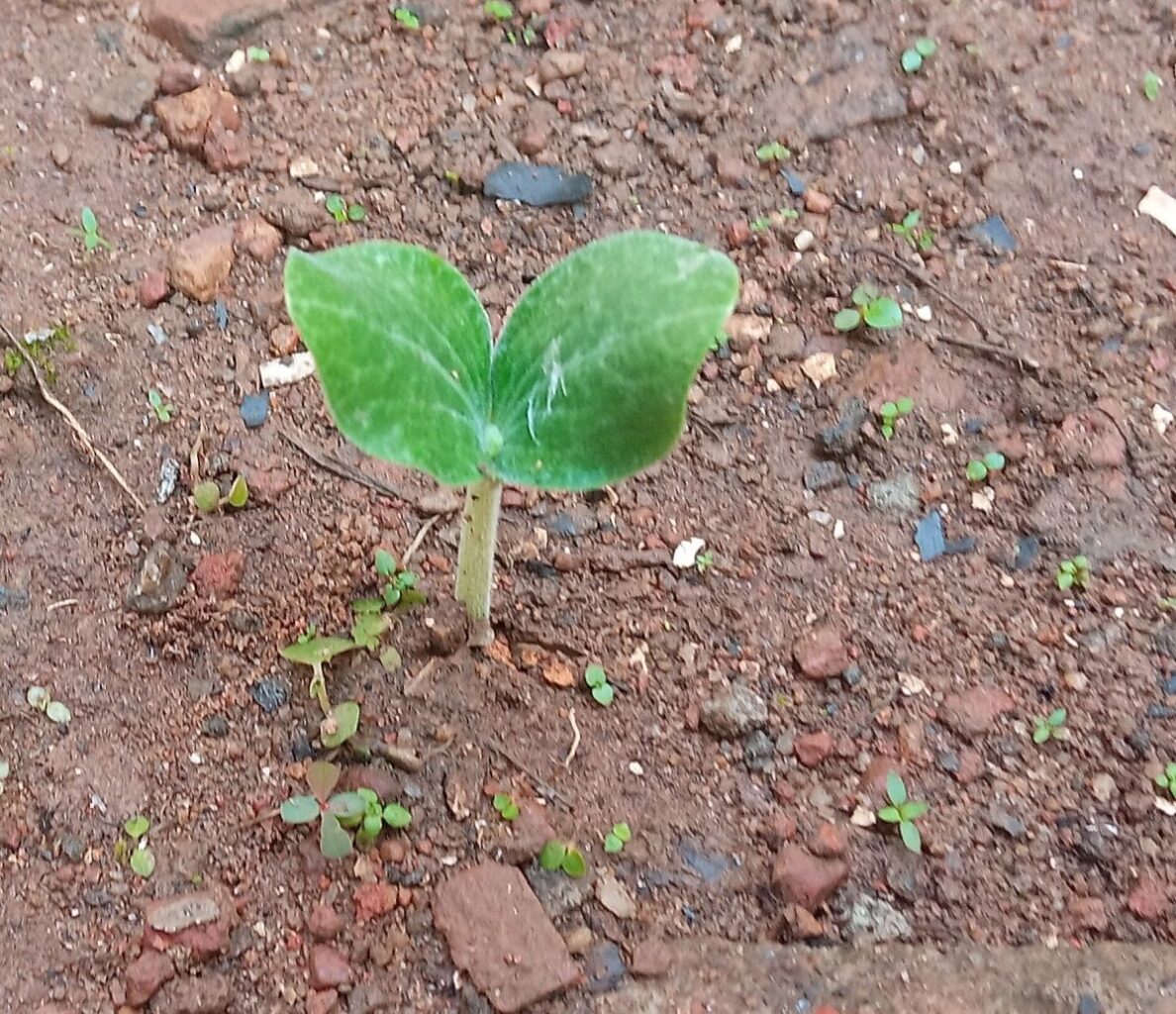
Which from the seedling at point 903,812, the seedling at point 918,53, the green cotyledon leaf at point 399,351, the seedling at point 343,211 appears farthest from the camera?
the seedling at point 918,53

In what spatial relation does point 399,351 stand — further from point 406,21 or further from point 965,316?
point 406,21

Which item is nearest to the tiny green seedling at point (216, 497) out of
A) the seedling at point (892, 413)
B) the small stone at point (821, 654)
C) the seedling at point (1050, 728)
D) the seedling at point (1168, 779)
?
the small stone at point (821, 654)

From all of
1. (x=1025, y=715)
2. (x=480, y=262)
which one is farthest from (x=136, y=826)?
(x=1025, y=715)

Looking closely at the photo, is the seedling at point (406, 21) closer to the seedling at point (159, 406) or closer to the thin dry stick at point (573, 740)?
the seedling at point (159, 406)

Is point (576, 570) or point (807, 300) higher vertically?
point (807, 300)

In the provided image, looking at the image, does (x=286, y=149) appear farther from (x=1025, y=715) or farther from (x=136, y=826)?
(x=1025, y=715)

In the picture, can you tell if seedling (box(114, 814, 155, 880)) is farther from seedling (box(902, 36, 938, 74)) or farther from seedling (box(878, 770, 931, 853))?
seedling (box(902, 36, 938, 74))
